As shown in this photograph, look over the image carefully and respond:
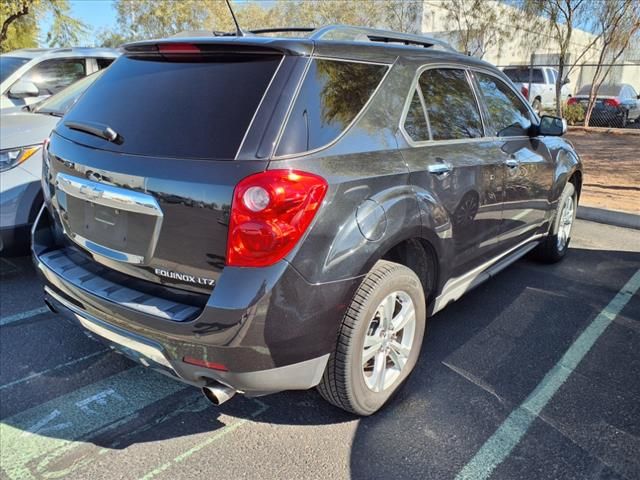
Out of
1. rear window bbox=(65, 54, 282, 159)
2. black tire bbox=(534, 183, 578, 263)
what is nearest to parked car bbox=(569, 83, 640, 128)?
black tire bbox=(534, 183, 578, 263)

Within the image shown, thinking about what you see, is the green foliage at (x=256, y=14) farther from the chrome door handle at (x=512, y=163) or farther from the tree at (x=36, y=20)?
the chrome door handle at (x=512, y=163)

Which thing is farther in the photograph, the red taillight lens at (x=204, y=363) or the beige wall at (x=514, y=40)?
the beige wall at (x=514, y=40)

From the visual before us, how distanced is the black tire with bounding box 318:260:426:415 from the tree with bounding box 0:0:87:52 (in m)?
14.3

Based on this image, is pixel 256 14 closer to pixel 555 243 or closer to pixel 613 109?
pixel 613 109

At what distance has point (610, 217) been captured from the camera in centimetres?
678

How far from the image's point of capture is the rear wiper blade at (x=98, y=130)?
8.09 feet

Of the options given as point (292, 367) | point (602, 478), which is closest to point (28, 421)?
point (292, 367)

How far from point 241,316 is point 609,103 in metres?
19.3

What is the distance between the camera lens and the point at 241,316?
2.05 metres

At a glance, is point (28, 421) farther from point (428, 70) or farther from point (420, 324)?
point (428, 70)

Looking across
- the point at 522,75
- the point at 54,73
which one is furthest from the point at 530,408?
the point at 522,75

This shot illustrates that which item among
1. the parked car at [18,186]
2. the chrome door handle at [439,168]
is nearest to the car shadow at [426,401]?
the chrome door handle at [439,168]

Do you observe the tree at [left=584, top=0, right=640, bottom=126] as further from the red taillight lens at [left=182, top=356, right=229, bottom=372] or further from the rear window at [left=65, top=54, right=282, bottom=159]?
the red taillight lens at [left=182, top=356, right=229, bottom=372]

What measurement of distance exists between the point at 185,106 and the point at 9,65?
5.69m
